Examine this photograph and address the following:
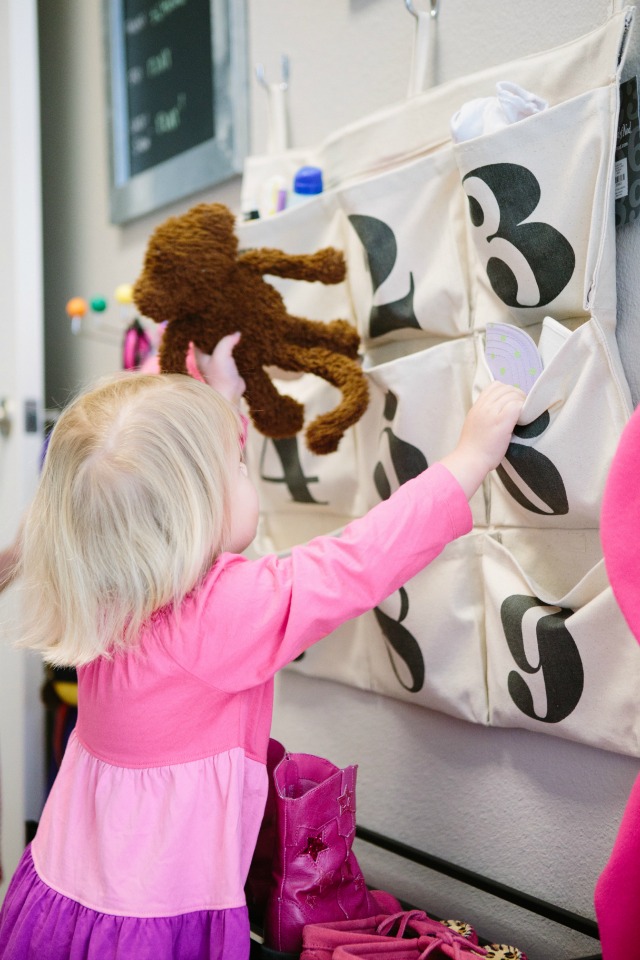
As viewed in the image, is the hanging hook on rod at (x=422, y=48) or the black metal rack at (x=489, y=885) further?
the hanging hook on rod at (x=422, y=48)

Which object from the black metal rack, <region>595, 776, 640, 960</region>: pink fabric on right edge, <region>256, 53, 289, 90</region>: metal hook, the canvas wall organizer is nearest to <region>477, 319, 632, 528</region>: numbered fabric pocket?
the canvas wall organizer

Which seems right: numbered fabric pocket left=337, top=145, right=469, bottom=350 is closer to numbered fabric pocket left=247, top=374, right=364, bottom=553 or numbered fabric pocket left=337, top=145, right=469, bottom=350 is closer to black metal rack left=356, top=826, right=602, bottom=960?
numbered fabric pocket left=247, top=374, right=364, bottom=553

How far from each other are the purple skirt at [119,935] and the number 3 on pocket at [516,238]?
24.3 inches

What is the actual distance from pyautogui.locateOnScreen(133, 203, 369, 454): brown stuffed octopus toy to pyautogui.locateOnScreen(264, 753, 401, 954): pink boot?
1.13 feet

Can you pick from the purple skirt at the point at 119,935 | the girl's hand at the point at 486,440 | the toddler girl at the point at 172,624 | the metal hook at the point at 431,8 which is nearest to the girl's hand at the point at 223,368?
the toddler girl at the point at 172,624

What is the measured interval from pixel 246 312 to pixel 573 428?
0.37 meters

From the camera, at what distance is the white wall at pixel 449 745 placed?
797 mm

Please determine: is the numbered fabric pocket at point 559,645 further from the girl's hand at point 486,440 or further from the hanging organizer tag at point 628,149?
the hanging organizer tag at point 628,149

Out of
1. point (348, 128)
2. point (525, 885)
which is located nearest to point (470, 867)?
point (525, 885)

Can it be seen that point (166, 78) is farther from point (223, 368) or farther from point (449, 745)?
point (449, 745)

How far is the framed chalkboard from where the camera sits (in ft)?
4.07

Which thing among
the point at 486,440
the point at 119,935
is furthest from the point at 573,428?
the point at 119,935

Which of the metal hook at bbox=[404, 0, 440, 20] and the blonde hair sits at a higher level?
the metal hook at bbox=[404, 0, 440, 20]

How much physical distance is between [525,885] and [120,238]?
123 cm
